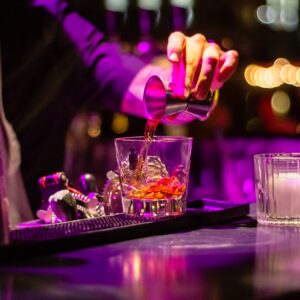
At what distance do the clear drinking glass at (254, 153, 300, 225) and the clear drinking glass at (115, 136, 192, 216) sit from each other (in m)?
0.15

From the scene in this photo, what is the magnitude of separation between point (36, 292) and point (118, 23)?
3.25 metres

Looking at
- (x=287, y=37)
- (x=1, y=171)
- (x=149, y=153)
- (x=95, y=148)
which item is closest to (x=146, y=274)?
(x=1, y=171)

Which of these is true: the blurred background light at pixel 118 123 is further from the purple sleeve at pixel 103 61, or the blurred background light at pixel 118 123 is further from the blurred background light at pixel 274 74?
the purple sleeve at pixel 103 61

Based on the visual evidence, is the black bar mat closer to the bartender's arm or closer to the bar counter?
the bar counter

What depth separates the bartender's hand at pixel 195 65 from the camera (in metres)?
1.30

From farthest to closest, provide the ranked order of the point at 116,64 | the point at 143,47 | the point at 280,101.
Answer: the point at 280,101, the point at 143,47, the point at 116,64

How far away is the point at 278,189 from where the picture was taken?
1255mm

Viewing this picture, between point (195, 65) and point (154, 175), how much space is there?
0.26 metres

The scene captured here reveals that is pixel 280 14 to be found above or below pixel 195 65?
above

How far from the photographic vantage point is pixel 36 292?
2.59 ft

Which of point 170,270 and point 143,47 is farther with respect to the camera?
point 143,47

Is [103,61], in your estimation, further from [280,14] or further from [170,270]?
[280,14]

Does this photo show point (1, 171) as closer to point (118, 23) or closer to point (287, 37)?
point (118, 23)

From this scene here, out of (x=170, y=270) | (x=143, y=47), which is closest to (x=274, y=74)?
(x=143, y=47)
